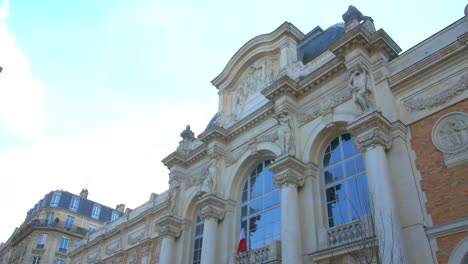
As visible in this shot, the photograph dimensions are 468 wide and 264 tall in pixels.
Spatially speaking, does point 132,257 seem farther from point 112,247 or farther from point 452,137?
point 452,137

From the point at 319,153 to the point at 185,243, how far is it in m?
7.61

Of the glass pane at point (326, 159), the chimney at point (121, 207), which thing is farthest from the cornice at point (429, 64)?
the chimney at point (121, 207)

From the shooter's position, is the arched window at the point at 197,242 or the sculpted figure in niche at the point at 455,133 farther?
the arched window at the point at 197,242

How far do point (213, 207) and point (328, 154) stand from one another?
5060mm

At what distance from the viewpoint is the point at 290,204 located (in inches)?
517

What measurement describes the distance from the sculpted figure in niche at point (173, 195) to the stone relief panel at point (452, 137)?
11.9 meters

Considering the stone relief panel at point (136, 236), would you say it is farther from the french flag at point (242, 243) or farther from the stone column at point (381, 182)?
the stone column at point (381, 182)

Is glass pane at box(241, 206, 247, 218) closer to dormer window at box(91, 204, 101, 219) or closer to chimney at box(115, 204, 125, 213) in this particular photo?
chimney at box(115, 204, 125, 213)

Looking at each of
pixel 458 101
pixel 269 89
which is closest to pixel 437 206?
pixel 458 101

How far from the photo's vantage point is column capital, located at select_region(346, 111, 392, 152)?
37.5 feet

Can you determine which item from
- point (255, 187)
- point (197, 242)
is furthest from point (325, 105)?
point (197, 242)

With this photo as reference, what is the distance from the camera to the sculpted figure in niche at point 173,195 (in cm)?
1906

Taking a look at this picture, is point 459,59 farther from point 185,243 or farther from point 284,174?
point 185,243

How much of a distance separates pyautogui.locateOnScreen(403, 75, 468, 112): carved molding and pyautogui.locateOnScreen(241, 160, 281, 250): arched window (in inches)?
222
